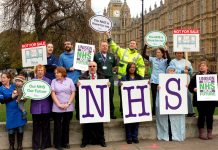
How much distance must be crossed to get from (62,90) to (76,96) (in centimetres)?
95

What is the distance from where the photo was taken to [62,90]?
7.55 metres

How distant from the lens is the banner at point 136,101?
8.33m

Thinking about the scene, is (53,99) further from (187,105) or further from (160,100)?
(187,105)

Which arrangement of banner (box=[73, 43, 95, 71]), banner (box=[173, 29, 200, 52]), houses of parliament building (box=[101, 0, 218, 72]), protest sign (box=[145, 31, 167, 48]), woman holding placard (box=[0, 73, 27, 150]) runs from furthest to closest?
houses of parliament building (box=[101, 0, 218, 72]) < protest sign (box=[145, 31, 167, 48]) < banner (box=[173, 29, 200, 52]) < banner (box=[73, 43, 95, 71]) < woman holding placard (box=[0, 73, 27, 150])

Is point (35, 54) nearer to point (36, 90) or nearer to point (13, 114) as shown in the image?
point (36, 90)

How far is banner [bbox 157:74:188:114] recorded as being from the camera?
27.9 ft

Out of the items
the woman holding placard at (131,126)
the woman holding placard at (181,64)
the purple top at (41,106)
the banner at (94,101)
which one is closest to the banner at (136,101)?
the woman holding placard at (131,126)

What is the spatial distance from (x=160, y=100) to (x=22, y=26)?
15314mm

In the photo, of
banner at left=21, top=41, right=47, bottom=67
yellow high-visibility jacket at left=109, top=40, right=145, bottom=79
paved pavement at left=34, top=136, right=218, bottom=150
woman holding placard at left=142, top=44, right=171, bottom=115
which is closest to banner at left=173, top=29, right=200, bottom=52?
woman holding placard at left=142, top=44, right=171, bottom=115

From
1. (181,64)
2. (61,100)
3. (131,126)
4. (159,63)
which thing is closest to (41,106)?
(61,100)

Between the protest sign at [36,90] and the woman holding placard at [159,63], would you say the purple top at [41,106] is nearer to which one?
the protest sign at [36,90]

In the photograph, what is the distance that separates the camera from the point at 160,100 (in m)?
8.50

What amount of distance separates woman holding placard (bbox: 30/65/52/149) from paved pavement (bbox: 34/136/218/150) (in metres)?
0.64

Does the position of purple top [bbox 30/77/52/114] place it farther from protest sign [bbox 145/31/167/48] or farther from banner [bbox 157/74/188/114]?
protest sign [bbox 145/31/167/48]
